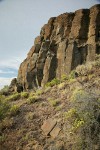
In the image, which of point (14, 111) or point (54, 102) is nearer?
point (54, 102)

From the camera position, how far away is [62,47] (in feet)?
112

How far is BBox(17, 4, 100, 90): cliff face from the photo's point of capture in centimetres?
3186

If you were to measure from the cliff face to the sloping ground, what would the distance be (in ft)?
53.2

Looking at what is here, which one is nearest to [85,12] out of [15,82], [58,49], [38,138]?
[58,49]

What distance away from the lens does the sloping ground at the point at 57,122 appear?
1040 cm

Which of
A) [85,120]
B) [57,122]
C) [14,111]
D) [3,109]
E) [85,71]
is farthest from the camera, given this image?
[85,71]

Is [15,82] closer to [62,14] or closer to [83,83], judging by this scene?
[62,14]

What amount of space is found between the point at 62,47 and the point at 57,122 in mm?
22695

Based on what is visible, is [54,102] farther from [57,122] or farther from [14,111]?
[14,111]

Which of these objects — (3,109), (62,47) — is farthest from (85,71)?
(62,47)

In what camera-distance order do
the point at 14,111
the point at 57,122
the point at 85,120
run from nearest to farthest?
the point at 85,120 < the point at 57,122 < the point at 14,111

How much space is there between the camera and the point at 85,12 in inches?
1361

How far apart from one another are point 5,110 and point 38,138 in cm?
349

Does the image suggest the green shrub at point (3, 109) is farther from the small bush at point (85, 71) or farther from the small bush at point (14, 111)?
the small bush at point (85, 71)
